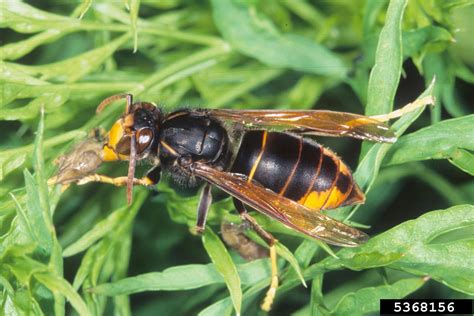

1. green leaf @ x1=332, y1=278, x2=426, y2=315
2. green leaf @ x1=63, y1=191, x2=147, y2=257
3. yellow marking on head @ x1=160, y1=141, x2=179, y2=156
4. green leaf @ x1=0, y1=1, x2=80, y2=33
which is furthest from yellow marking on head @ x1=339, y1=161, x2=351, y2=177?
green leaf @ x1=0, y1=1, x2=80, y2=33

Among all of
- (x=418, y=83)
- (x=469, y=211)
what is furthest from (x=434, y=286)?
(x=469, y=211)

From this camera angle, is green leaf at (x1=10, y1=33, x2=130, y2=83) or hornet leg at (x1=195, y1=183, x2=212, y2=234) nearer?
hornet leg at (x1=195, y1=183, x2=212, y2=234)

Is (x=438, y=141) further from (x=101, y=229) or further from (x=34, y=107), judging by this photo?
(x=34, y=107)

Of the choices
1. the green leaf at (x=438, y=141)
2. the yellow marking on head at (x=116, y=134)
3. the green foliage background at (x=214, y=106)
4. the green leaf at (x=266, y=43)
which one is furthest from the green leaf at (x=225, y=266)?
the green leaf at (x=266, y=43)

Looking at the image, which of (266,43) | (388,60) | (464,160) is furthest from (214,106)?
(464,160)

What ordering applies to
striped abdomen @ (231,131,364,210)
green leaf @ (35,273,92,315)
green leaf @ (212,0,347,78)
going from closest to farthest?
1. green leaf @ (35,273,92,315)
2. striped abdomen @ (231,131,364,210)
3. green leaf @ (212,0,347,78)

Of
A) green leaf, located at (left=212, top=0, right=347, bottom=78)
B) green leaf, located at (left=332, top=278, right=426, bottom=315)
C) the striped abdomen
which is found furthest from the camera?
green leaf, located at (left=212, top=0, right=347, bottom=78)

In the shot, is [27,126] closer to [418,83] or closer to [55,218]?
[55,218]

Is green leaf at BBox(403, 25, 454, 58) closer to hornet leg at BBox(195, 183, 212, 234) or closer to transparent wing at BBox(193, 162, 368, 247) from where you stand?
transparent wing at BBox(193, 162, 368, 247)
